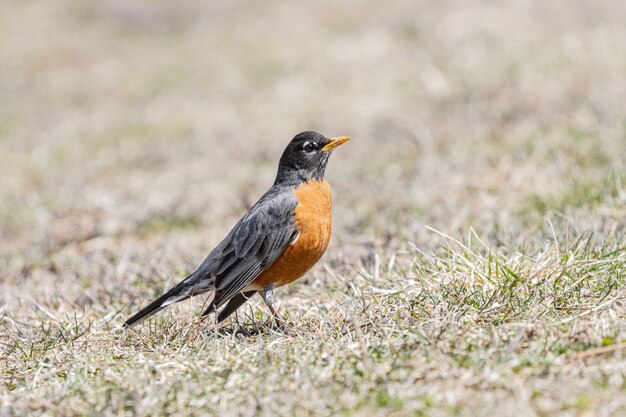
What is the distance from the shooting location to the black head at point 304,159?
591 cm

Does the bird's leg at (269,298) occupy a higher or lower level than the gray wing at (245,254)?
lower

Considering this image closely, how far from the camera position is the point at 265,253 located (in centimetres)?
533

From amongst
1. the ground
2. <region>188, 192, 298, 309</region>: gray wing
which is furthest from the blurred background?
<region>188, 192, 298, 309</region>: gray wing

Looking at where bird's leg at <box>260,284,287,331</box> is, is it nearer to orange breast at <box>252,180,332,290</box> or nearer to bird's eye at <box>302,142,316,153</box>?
orange breast at <box>252,180,332,290</box>

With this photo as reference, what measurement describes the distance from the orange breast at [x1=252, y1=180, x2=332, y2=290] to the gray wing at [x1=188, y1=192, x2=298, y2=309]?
0.05 meters

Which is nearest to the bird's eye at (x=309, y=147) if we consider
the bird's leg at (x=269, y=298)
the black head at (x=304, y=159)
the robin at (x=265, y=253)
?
the black head at (x=304, y=159)

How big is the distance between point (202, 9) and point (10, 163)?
1161 centimetres

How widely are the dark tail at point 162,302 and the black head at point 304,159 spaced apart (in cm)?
115

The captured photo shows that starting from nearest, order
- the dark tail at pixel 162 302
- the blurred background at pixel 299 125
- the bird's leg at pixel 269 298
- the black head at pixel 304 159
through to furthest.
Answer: the dark tail at pixel 162 302, the bird's leg at pixel 269 298, the black head at pixel 304 159, the blurred background at pixel 299 125

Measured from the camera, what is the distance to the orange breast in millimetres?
5305

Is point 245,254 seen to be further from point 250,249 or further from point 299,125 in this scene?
point 299,125

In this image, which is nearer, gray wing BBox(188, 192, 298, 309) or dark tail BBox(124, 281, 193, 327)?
dark tail BBox(124, 281, 193, 327)

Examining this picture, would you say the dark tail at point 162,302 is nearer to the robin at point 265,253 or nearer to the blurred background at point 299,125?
the robin at point 265,253

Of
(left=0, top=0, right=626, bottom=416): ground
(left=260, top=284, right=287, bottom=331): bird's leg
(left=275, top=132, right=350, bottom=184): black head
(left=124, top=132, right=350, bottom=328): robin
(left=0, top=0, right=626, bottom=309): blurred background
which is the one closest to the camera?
(left=0, top=0, right=626, bottom=416): ground
